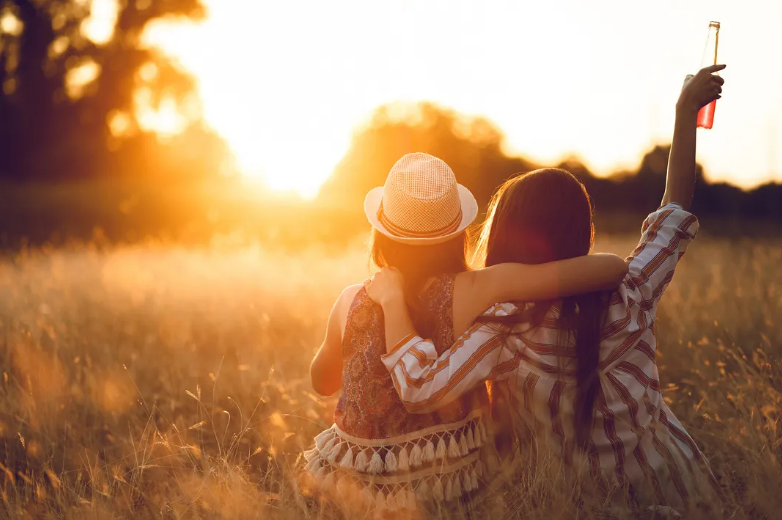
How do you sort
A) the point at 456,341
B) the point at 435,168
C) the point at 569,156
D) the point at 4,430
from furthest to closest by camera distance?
1. the point at 569,156
2. the point at 4,430
3. the point at 435,168
4. the point at 456,341

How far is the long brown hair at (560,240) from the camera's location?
1.94m

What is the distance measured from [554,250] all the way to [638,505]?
918mm

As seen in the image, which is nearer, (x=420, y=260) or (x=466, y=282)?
(x=466, y=282)

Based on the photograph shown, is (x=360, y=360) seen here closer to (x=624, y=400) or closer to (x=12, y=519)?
(x=624, y=400)

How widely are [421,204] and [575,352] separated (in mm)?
700

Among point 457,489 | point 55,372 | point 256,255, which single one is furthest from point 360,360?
point 256,255

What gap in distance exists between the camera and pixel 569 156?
112 ft

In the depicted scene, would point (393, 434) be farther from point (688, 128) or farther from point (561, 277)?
point (688, 128)

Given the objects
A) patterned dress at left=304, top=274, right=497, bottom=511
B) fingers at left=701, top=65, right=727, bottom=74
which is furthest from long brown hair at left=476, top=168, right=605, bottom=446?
fingers at left=701, top=65, right=727, bottom=74

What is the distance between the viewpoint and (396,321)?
6.33 ft

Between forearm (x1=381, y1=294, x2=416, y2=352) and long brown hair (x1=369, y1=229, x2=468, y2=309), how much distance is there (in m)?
0.12

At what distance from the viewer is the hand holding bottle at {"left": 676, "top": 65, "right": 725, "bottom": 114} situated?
2.21 metres

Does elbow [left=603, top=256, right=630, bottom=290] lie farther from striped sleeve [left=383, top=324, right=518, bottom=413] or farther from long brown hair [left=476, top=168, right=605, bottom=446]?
striped sleeve [left=383, top=324, right=518, bottom=413]

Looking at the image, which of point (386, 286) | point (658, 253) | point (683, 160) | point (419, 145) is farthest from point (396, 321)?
point (419, 145)
